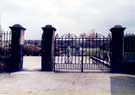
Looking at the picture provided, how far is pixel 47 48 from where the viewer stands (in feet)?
55.1

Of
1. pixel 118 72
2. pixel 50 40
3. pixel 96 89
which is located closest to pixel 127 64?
pixel 118 72

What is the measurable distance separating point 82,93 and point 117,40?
25.2 feet

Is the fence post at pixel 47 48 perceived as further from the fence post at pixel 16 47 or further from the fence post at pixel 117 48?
the fence post at pixel 117 48

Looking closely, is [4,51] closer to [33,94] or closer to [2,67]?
[2,67]

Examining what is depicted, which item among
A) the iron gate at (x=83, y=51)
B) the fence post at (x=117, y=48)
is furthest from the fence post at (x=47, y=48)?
the fence post at (x=117, y=48)

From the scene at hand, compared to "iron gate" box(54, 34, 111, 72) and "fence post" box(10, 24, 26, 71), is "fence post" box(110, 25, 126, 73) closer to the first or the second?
"iron gate" box(54, 34, 111, 72)

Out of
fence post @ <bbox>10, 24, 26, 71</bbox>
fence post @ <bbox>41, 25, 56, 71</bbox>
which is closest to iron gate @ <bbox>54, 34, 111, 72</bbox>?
fence post @ <bbox>41, 25, 56, 71</bbox>

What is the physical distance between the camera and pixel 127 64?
16422 millimetres

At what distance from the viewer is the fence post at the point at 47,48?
55.0 feet

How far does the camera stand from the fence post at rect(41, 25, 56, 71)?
16.8m

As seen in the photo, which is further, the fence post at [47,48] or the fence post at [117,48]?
the fence post at [47,48]

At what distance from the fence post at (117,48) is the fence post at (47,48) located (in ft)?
12.1

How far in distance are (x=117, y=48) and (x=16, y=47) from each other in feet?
20.3

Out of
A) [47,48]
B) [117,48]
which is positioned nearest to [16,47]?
[47,48]
